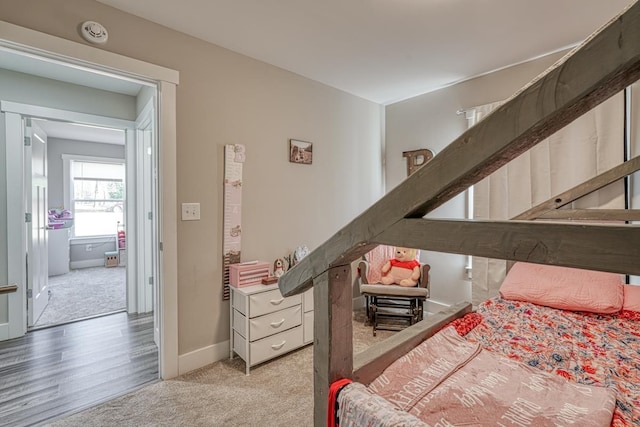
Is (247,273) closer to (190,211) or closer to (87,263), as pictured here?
(190,211)

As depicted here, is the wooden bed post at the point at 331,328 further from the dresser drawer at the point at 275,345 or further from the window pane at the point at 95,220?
the window pane at the point at 95,220

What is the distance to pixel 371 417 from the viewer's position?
761 millimetres

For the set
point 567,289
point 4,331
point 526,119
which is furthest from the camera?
point 4,331

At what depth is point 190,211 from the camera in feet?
7.56

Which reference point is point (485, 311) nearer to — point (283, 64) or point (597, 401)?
point (597, 401)

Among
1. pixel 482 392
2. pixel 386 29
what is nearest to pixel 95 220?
pixel 386 29

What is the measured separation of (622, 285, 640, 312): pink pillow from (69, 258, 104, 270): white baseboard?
7.68m

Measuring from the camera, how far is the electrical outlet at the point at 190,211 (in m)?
2.28

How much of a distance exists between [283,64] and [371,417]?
9.05 ft

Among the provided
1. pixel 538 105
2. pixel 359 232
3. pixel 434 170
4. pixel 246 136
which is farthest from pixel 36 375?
pixel 538 105

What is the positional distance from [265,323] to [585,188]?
260 centimetres

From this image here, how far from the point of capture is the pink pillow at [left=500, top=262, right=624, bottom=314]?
188cm

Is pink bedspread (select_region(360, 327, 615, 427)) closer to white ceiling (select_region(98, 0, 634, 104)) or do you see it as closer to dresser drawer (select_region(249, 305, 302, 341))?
dresser drawer (select_region(249, 305, 302, 341))

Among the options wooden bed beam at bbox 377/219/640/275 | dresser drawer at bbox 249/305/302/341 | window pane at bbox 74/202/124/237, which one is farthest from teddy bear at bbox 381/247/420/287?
window pane at bbox 74/202/124/237
